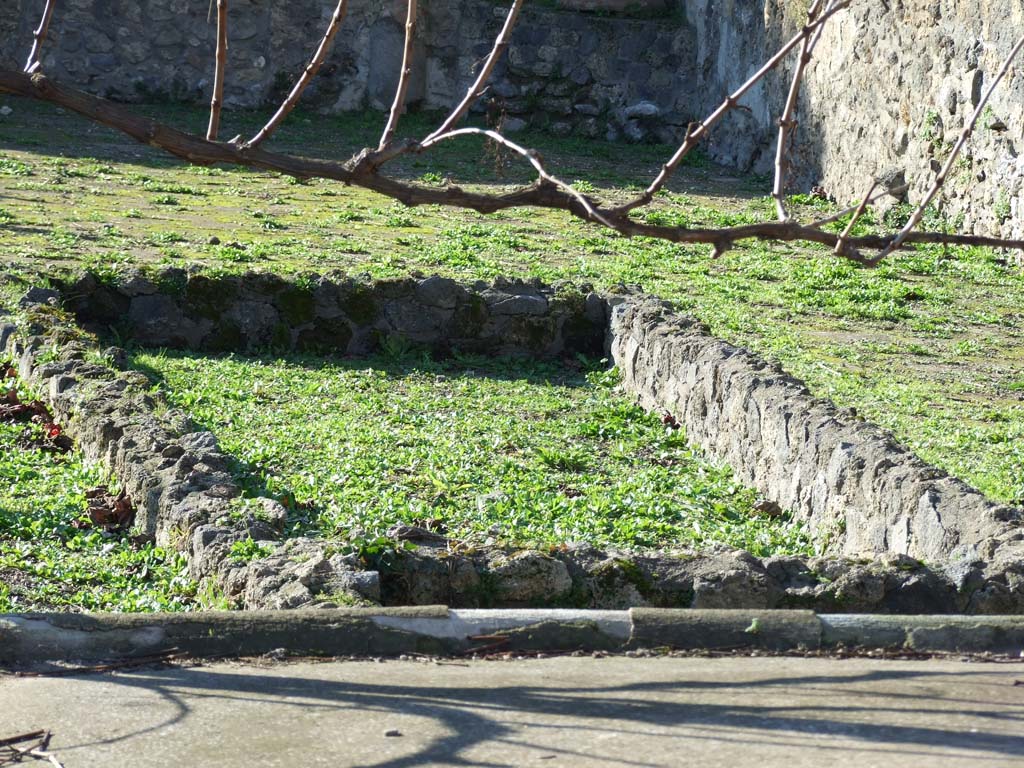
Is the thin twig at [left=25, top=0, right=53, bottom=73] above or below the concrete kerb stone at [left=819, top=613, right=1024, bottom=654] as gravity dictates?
above

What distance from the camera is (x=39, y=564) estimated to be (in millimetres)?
4680

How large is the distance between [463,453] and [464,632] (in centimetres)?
300

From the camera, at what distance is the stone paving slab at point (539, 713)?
8.50 feet

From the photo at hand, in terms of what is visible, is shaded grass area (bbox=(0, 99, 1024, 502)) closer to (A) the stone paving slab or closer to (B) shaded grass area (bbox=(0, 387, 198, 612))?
(A) the stone paving slab

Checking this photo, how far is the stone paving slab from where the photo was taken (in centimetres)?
259

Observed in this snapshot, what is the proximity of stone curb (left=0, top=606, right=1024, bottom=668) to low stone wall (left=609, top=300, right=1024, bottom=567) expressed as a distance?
831 mm

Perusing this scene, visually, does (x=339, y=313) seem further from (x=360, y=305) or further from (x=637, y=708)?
(x=637, y=708)

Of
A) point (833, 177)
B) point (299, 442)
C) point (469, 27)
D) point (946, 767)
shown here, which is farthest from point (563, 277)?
point (469, 27)

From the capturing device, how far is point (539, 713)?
9.34 ft

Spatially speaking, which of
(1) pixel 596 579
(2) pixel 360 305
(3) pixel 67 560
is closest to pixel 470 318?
(2) pixel 360 305

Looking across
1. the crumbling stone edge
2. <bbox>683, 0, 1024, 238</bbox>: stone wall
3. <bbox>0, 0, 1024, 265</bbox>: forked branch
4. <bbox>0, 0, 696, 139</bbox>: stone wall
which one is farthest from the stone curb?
<bbox>0, 0, 696, 139</bbox>: stone wall

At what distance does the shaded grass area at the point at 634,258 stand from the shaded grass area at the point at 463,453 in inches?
40.3

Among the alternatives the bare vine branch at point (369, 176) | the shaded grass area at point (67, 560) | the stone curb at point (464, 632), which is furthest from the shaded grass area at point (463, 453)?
the bare vine branch at point (369, 176)

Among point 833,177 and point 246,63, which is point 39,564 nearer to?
point 833,177
